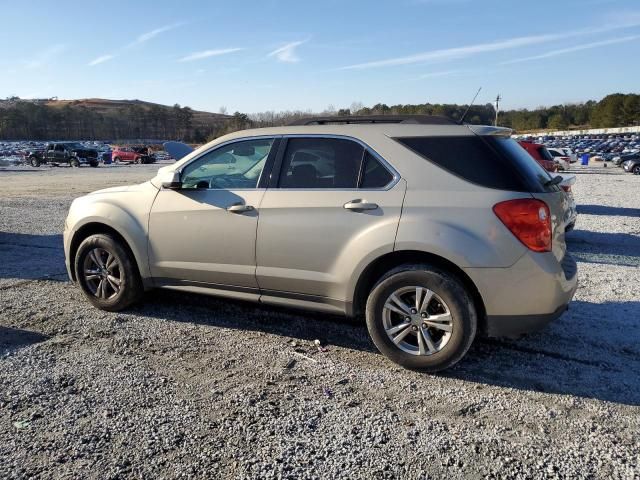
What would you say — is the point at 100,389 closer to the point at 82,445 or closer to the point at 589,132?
the point at 82,445

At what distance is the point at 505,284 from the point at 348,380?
51.1 inches

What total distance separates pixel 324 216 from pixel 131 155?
5052 cm

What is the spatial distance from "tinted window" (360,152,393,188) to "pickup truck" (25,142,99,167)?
44.6 metres

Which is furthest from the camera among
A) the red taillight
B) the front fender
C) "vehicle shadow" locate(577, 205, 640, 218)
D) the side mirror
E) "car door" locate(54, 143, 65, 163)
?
"car door" locate(54, 143, 65, 163)

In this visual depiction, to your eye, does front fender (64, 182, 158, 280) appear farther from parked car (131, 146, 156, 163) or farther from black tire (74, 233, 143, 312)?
parked car (131, 146, 156, 163)

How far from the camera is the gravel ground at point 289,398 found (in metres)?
2.73

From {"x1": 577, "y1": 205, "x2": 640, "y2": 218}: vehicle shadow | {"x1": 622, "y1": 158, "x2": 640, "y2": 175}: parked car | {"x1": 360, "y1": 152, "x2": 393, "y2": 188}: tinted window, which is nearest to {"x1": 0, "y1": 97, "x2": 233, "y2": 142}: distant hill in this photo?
{"x1": 622, "y1": 158, "x2": 640, "y2": 175}: parked car

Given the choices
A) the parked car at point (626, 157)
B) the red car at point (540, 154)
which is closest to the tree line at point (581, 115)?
the parked car at point (626, 157)

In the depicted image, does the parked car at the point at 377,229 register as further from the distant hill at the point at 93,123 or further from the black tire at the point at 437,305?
the distant hill at the point at 93,123

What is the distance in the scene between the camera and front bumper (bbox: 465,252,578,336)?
3.47 meters

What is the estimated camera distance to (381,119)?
13.7 feet

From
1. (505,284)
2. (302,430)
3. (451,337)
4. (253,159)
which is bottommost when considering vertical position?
(302,430)

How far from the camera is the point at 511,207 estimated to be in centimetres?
346

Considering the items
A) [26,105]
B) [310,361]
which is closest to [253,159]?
[310,361]
